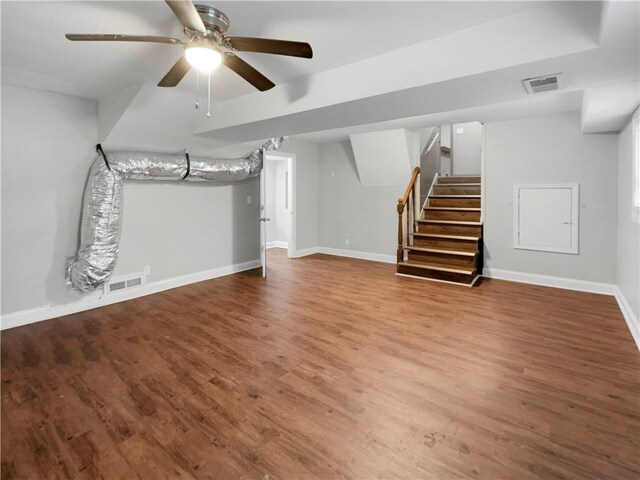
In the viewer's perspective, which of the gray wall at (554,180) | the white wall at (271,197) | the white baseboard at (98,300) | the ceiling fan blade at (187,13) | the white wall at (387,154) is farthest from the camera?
the white wall at (271,197)

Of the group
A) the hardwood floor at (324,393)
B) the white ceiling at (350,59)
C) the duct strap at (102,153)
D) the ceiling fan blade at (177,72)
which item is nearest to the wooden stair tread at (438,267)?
the hardwood floor at (324,393)

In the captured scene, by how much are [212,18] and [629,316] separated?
4544 millimetres

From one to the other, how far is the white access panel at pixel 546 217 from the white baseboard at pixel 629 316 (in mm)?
796

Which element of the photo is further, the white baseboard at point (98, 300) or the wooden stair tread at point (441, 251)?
the wooden stair tread at point (441, 251)

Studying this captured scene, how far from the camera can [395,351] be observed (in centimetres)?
283

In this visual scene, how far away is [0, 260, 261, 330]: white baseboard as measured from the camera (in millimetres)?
3400

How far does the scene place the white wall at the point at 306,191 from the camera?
6816 mm

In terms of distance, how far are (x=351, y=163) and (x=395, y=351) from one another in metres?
4.78

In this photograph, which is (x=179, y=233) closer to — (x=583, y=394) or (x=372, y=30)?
(x=372, y=30)

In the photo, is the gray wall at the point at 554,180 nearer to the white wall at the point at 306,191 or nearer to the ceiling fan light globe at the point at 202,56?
the white wall at the point at 306,191

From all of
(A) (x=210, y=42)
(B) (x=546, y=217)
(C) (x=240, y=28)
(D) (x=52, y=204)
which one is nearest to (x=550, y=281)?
(B) (x=546, y=217)

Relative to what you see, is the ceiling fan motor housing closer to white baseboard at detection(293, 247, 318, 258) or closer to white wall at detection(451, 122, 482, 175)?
white baseboard at detection(293, 247, 318, 258)

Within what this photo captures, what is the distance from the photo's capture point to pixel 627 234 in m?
3.57

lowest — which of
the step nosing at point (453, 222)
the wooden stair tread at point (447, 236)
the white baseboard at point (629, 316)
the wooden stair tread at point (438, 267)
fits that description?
the white baseboard at point (629, 316)
